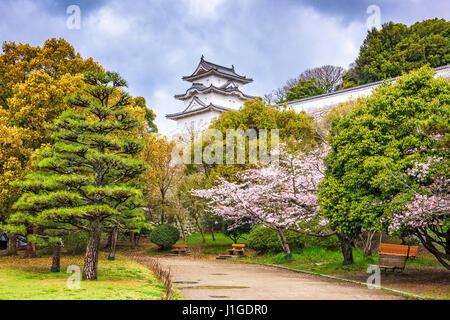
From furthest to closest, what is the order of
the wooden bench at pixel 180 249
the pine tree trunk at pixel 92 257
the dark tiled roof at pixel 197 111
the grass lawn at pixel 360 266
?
the dark tiled roof at pixel 197 111 < the wooden bench at pixel 180 249 < the pine tree trunk at pixel 92 257 < the grass lawn at pixel 360 266

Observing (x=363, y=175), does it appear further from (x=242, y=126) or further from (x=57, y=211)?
(x=242, y=126)

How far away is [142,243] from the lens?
3008 centimetres

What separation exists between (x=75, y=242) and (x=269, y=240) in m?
9.83

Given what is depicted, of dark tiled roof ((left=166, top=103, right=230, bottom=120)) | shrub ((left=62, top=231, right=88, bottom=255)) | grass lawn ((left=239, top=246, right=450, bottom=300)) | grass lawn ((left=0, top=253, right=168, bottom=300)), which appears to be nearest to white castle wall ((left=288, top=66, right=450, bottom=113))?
dark tiled roof ((left=166, top=103, right=230, bottom=120))

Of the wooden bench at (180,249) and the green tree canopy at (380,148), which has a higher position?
the green tree canopy at (380,148)

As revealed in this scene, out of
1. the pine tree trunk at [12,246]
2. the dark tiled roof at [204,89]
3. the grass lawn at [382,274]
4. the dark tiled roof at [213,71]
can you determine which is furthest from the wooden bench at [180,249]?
the dark tiled roof at [213,71]

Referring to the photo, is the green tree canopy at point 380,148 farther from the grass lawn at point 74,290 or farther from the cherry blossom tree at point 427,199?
the grass lawn at point 74,290

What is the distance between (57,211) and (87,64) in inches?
516

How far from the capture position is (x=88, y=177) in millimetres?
11062

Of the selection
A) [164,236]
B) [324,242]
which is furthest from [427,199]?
[164,236]

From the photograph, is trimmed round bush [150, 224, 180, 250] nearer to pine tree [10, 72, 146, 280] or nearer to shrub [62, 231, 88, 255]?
shrub [62, 231, 88, 255]

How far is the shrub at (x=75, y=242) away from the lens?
66.2 feet

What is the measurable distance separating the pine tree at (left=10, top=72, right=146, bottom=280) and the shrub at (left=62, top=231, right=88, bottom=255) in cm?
800
